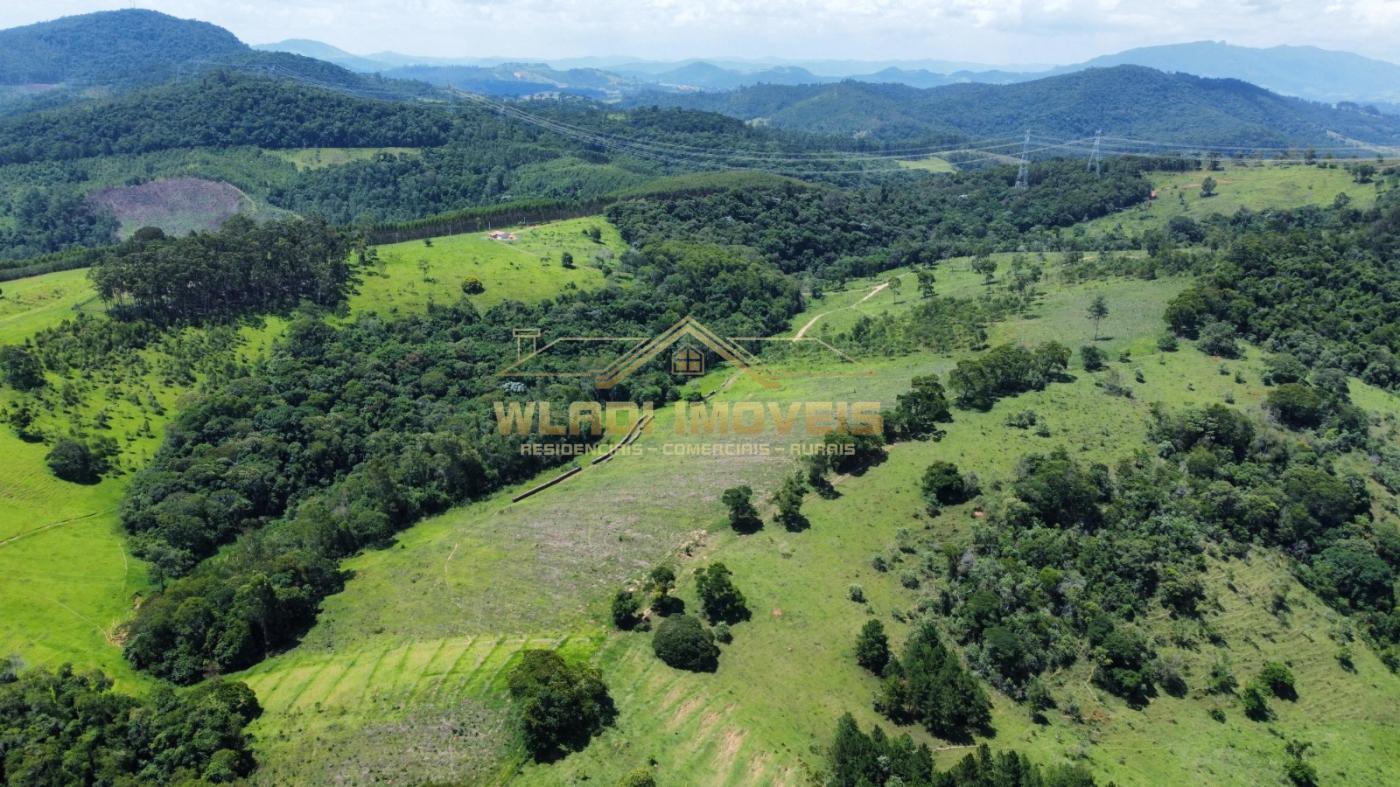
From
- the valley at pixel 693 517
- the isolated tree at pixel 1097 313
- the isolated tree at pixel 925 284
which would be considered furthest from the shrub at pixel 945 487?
the isolated tree at pixel 925 284

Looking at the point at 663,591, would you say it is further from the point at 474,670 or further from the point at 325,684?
the point at 325,684

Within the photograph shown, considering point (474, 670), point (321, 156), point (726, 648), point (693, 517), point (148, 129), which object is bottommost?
point (474, 670)

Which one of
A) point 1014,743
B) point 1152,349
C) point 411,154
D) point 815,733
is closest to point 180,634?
point 815,733

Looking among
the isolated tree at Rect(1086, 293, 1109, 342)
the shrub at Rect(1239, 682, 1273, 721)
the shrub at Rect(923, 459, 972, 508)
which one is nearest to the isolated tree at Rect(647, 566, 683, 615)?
the shrub at Rect(923, 459, 972, 508)

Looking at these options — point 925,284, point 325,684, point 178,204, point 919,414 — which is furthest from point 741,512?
point 178,204

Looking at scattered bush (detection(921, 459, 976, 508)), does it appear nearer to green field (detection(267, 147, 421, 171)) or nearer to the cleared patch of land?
the cleared patch of land

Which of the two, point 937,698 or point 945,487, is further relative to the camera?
point 945,487

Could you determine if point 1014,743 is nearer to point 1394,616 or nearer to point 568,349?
point 1394,616
